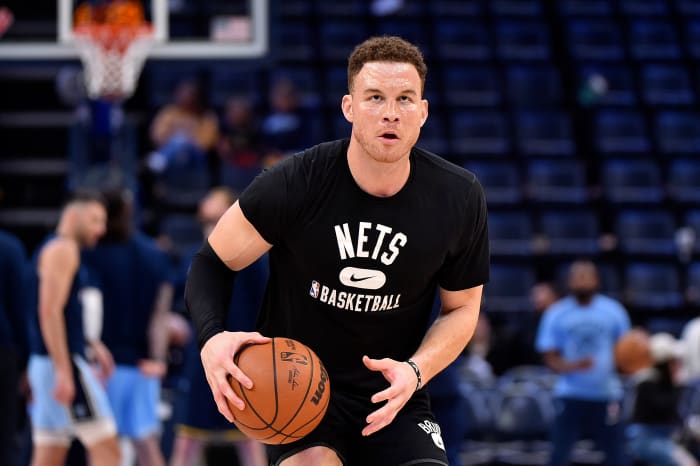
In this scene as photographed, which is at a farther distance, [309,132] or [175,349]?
[309,132]

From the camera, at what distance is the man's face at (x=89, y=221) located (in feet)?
19.2

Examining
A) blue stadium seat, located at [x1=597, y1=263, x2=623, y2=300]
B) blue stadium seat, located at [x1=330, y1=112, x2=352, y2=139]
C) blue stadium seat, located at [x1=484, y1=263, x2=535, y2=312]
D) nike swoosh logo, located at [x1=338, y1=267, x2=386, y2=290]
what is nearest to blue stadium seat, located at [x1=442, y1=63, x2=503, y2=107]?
blue stadium seat, located at [x1=330, y1=112, x2=352, y2=139]

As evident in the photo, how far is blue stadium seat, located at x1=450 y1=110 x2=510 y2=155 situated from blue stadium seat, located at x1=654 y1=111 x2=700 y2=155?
189cm

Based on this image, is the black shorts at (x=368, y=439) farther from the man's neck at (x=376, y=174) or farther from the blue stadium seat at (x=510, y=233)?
the blue stadium seat at (x=510, y=233)

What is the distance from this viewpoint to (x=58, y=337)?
18.4 ft

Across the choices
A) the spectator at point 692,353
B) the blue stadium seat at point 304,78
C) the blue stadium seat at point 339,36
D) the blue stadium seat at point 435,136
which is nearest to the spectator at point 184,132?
the blue stadium seat at point 304,78

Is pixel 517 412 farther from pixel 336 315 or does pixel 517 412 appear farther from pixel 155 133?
pixel 336 315

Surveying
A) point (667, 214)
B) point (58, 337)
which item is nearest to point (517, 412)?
point (667, 214)

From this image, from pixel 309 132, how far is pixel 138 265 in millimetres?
6594

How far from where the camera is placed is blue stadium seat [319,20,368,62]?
577 inches

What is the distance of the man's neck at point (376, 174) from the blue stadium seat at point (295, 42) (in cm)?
1121

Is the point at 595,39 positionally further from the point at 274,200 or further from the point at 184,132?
the point at 274,200

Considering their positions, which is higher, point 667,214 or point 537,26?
point 537,26

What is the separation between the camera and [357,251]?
3271 mm
